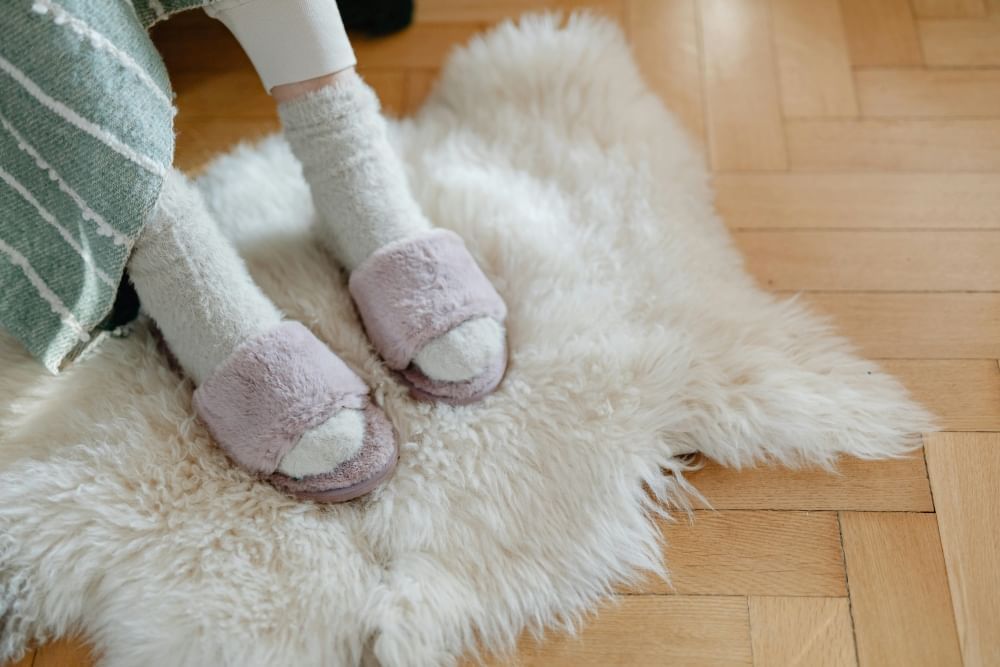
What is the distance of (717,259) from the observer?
2.88 ft

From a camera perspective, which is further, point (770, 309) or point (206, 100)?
point (206, 100)

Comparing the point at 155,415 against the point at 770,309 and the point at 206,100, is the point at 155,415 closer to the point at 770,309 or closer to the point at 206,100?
the point at 206,100

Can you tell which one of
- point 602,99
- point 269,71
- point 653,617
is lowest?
point 653,617

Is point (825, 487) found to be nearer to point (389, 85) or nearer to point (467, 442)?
point (467, 442)

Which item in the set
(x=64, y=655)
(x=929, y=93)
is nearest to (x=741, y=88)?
(x=929, y=93)

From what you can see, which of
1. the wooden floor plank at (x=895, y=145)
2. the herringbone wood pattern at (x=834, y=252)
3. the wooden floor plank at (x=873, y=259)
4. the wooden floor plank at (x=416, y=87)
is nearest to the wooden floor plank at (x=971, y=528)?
the herringbone wood pattern at (x=834, y=252)

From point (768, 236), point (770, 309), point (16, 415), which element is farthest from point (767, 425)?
point (16, 415)

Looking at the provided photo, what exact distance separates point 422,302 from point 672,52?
20.6 inches

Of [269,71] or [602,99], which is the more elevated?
[269,71]

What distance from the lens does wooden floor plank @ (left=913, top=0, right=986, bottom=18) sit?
3.45 ft

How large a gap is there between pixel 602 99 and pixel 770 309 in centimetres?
30

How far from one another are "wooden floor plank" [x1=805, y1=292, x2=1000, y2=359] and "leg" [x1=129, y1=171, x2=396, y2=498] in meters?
0.48

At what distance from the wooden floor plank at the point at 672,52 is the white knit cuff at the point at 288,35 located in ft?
1.41

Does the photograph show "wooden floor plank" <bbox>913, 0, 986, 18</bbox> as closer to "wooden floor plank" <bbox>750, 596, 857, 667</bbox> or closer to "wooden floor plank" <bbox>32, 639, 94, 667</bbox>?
"wooden floor plank" <bbox>750, 596, 857, 667</bbox>
